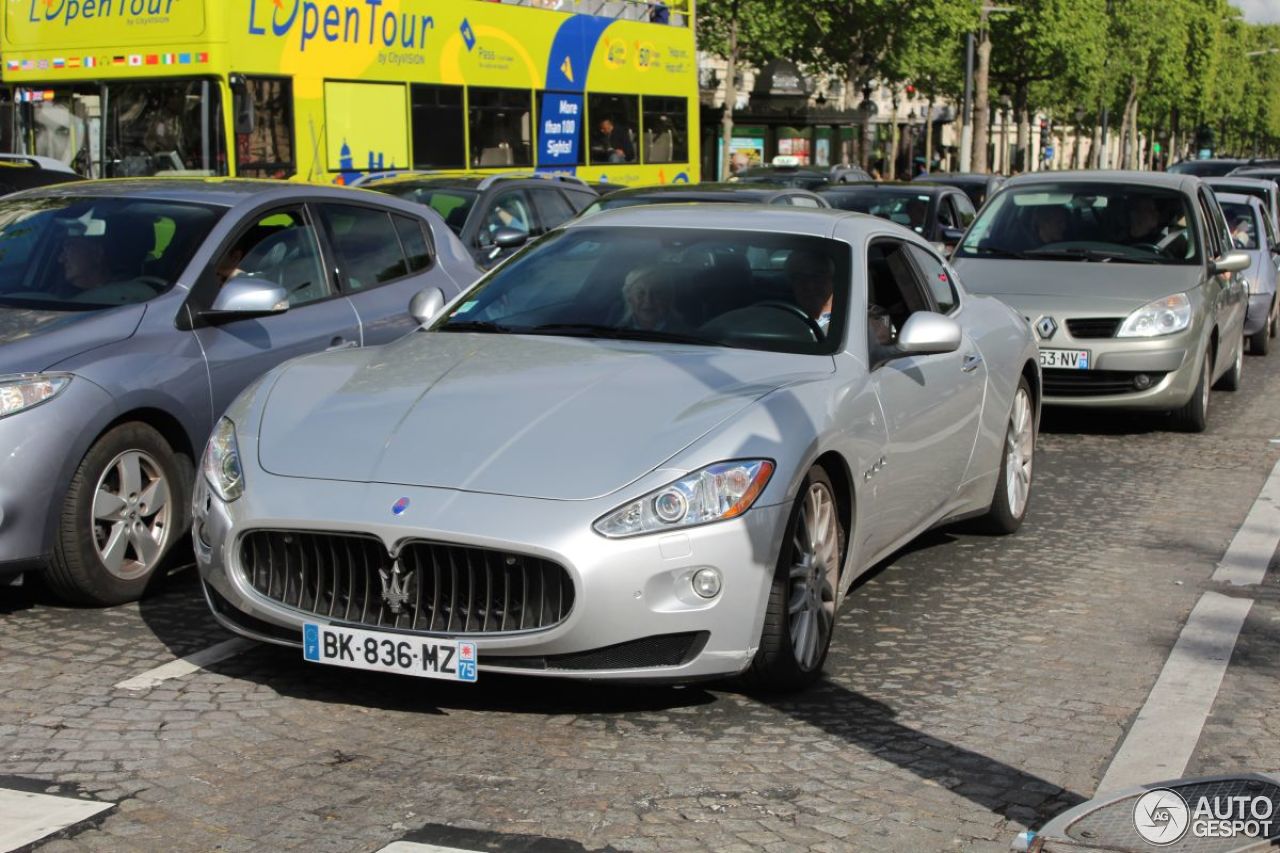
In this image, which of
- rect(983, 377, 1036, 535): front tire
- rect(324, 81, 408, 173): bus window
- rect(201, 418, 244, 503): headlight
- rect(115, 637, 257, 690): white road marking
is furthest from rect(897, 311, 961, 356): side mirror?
rect(324, 81, 408, 173): bus window

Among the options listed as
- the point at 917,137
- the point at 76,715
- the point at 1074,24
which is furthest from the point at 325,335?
the point at 917,137

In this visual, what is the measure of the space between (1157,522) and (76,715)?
5437 mm

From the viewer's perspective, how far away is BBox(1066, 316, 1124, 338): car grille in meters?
11.7

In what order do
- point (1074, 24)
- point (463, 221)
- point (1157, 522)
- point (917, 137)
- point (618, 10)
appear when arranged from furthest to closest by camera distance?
point (917, 137) → point (1074, 24) → point (618, 10) → point (463, 221) → point (1157, 522)

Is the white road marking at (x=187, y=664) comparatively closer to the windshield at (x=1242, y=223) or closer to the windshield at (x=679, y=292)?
the windshield at (x=679, y=292)

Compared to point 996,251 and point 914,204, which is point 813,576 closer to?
point 996,251

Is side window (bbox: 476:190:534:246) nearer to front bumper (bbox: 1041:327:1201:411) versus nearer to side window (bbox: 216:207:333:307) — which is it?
front bumper (bbox: 1041:327:1201:411)

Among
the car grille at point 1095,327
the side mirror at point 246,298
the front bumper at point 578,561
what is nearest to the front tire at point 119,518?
the side mirror at point 246,298

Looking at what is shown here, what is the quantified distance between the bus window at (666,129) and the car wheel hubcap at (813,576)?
64.6ft

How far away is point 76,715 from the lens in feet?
17.4

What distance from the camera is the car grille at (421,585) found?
16.4 ft

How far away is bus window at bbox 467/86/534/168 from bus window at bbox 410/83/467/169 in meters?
0.30

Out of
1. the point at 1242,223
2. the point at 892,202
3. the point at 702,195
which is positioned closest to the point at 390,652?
the point at 702,195

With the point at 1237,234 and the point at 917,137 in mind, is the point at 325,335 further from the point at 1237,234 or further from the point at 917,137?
the point at 917,137
